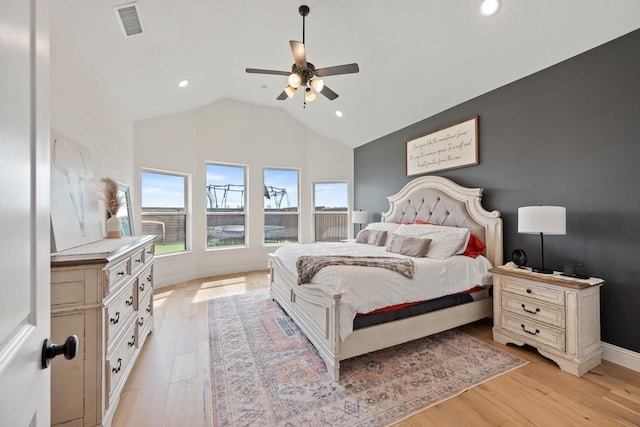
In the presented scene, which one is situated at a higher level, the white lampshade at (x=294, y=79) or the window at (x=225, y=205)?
the white lampshade at (x=294, y=79)

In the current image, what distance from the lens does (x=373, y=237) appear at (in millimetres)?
4066

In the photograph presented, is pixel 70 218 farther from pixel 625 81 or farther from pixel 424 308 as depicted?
pixel 625 81

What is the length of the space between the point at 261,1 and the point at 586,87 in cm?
323

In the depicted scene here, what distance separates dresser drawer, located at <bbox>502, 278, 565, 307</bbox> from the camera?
7.25 feet

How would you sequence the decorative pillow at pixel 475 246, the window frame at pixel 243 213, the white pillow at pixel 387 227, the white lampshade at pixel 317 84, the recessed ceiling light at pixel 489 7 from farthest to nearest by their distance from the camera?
the window frame at pixel 243 213, the white pillow at pixel 387 227, the decorative pillow at pixel 475 246, the white lampshade at pixel 317 84, the recessed ceiling light at pixel 489 7

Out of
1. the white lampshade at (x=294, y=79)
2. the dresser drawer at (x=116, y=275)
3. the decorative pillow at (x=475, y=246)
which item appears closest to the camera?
the dresser drawer at (x=116, y=275)

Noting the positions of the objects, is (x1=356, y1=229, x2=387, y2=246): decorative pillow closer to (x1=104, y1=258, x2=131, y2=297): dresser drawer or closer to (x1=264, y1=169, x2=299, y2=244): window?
(x1=264, y1=169, x2=299, y2=244): window

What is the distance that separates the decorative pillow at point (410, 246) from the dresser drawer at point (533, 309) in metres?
0.85

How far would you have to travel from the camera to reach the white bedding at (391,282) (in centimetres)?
208

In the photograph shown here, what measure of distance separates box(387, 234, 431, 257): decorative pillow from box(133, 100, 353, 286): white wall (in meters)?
2.76

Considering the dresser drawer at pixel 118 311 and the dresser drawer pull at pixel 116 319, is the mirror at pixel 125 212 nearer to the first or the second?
the dresser drawer at pixel 118 311

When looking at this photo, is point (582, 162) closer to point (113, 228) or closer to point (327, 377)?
point (327, 377)

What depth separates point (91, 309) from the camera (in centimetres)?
144

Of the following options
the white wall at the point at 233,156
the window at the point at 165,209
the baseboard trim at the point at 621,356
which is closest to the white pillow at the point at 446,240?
the baseboard trim at the point at 621,356
